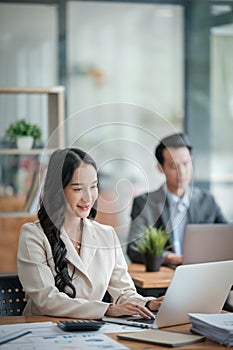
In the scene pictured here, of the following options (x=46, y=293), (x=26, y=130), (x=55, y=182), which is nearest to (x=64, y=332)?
(x=46, y=293)

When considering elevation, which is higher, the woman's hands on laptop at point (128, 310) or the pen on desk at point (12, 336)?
the pen on desk at point (12, 336)

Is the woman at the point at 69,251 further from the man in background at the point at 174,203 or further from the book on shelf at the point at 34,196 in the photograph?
the book on shelf at the point at 34,196

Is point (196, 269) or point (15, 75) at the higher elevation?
point (15, 75)

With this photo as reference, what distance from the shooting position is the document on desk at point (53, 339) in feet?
8.25

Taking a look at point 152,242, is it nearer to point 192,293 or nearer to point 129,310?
point 129,310

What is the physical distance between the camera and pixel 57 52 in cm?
650

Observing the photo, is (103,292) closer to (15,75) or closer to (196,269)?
(196,269)

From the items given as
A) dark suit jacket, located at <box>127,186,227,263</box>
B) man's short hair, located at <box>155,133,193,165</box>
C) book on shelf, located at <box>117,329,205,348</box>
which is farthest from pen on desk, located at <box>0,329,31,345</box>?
man's short hair, located at <box>155,133,193,165</box>

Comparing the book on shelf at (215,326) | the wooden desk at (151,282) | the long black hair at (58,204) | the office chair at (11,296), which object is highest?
the long black hair at (58,204)

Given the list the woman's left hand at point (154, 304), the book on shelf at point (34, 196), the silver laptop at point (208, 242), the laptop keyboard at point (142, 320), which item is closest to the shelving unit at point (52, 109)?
the book on shelf at point (34, 196)

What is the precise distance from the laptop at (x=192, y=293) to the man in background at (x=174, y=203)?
173 centimetres

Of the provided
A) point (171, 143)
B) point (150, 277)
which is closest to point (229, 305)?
point (150, 277)

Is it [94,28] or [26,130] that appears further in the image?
[94,28]

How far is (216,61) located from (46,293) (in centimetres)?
405
